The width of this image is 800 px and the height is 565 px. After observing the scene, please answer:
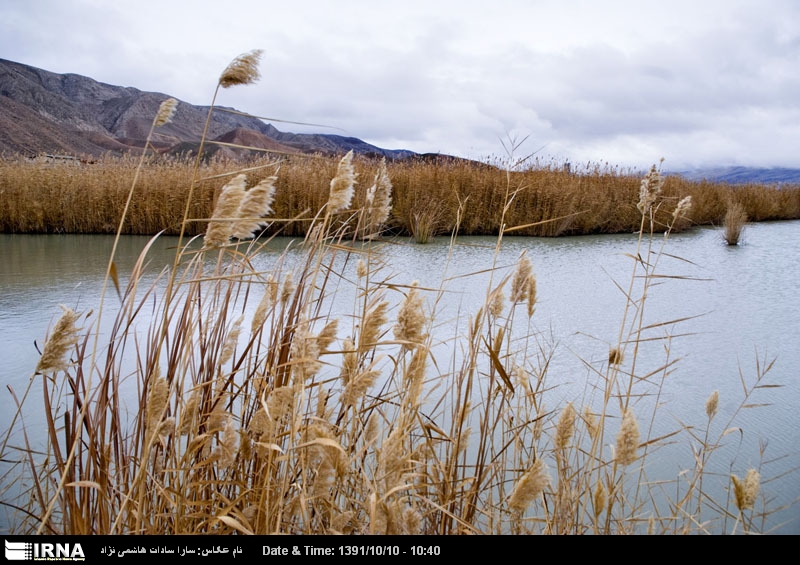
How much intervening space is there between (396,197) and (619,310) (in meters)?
4.29

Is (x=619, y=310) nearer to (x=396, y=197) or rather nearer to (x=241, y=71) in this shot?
(x=241, y=71)

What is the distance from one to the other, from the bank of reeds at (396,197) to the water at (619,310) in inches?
12.2

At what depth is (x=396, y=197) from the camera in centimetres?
734

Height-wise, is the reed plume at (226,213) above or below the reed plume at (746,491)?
above

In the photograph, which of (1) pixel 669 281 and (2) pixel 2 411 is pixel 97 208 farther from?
(1) pixel 669 281

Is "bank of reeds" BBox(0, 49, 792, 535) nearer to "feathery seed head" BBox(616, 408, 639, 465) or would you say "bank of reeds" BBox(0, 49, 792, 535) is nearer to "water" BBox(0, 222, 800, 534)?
"feathery seed head" BBox(616, 408, 639, 465)

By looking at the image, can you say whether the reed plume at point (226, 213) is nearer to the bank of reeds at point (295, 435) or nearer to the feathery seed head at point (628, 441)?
the bank of reeds at point (295, 435)

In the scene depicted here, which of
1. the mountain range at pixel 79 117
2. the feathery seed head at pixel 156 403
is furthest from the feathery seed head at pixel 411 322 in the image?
the mountain range at pixel 79 117

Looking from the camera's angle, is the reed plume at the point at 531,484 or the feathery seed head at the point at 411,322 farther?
the feathery seed head at the point at 411,322

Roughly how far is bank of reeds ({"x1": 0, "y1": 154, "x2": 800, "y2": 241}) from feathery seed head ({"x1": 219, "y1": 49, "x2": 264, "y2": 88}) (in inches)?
153

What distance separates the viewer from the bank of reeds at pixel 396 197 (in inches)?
233
